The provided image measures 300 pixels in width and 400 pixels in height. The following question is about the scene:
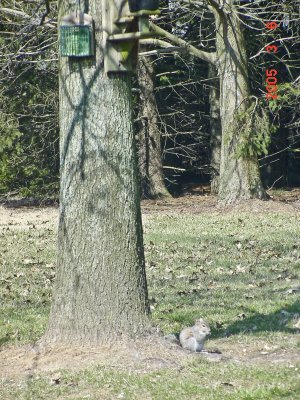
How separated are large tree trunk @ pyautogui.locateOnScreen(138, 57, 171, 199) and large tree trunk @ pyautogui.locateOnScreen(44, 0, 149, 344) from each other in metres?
19.3

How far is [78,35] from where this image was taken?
7.48 metres

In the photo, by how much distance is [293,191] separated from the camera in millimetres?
29734

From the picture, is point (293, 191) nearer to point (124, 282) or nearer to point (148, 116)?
point (148, 116)

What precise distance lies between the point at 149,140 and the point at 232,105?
5559 mm

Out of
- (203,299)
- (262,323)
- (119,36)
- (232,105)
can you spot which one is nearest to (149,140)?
(232,105)

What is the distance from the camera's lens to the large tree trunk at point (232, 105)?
21609 millimetres

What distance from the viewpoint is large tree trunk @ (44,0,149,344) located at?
7.45 m

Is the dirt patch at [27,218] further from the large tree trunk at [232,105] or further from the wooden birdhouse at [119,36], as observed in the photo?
the wooden birdhouse at [119,36]

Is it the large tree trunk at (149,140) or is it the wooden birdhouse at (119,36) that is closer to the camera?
the wooden birdhouse at (119,36)

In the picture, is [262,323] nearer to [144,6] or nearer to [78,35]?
[78,35]

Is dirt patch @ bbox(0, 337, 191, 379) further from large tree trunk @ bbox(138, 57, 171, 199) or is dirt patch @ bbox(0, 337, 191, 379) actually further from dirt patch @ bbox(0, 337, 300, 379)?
large tree trunk @ bbox(138, 57, 171, 199)

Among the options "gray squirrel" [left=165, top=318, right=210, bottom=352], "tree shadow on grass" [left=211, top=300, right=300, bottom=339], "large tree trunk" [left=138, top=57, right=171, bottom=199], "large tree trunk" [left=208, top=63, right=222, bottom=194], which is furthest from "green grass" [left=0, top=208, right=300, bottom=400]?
"large tree trunk" [left=208, top=63, right=222, bottom=194]


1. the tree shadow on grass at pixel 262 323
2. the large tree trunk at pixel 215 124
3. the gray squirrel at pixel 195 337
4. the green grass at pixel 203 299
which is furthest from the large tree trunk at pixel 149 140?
the gray squirrel at pixel 195 337

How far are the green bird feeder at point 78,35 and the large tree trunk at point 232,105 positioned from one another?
1412 cm
